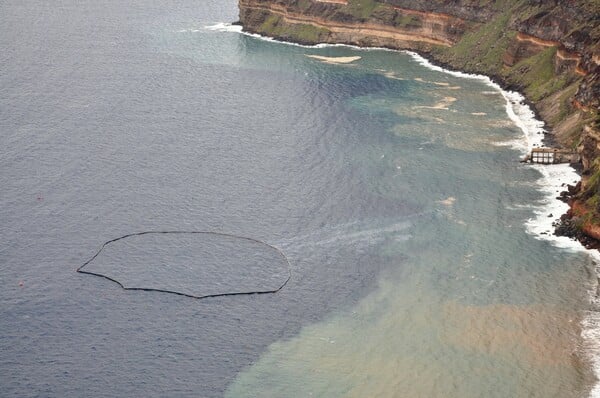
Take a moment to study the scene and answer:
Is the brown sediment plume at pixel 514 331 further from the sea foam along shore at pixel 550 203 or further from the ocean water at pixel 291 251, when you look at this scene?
the sea foam along shore at pixel 550 203

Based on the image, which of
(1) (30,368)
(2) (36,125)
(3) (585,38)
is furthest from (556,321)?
(2) (36,125)

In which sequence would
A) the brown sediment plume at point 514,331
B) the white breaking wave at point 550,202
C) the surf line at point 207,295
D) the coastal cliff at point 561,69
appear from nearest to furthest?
the brown sediment plume at point 514,331 < the white breaking wave at point 550,202 < the surf line at point 207,295 < the coastal cliff at point 561,69

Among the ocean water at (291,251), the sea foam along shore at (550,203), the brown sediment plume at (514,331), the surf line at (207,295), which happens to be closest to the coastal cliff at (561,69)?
the sea foam along shore at (550,203)

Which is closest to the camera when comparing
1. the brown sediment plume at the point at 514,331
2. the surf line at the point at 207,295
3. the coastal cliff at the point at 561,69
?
the brown sediment plume at the point at 514,331

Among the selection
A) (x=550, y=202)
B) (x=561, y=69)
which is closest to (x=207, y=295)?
(x=550, y=202)

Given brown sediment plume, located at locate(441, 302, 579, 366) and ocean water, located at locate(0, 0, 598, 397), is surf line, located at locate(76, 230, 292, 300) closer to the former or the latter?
ocean water, located at locate(0, 0, 598, 397)

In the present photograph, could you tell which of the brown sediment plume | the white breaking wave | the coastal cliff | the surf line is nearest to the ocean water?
the brown sediment plume

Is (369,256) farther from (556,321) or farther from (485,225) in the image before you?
(556,321)
